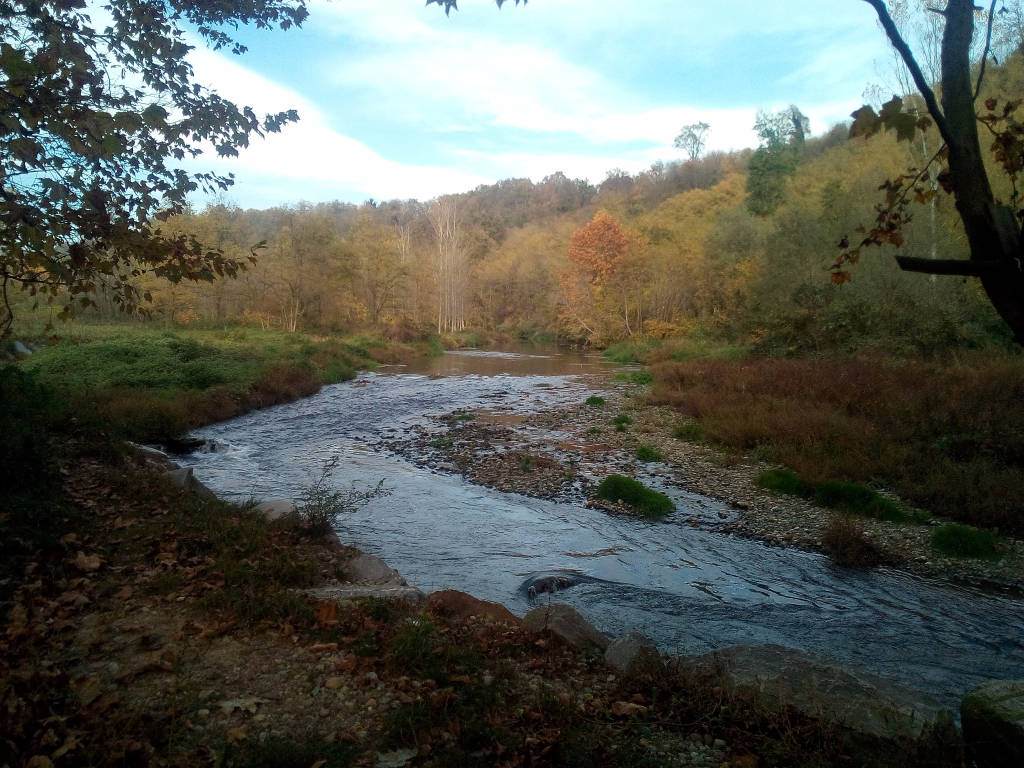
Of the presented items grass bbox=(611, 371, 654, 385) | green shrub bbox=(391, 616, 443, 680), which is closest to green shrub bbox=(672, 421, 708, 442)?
grass bbox=(611, 371, 654, 385)

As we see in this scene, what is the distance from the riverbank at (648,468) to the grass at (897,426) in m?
0.73

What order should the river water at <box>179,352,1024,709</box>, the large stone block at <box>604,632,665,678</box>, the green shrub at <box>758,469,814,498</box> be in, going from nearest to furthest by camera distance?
the large stone block at <box>604,632,665,678</box> < the river water at <box>179,352,1024,709</box> < the green shrub at <box>758,469,814,498</box>

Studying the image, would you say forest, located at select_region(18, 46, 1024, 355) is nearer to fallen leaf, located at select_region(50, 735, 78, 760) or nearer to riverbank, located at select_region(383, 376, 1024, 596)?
fallen leaf, located at select_region(50, 735, 78, 760)

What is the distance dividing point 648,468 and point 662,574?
518cm

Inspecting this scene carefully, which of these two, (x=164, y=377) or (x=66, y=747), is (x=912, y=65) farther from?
(x=164, y=377)

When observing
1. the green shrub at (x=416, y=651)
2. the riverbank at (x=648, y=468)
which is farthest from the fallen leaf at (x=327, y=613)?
the riverbank at (x=648, y=468)

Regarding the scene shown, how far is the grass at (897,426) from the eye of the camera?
33.4 ft

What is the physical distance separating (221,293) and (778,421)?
3830 centimetres

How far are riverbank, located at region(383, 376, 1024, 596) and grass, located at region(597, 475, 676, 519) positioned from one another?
0.30 meters

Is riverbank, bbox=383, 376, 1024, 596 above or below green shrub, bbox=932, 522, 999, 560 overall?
below

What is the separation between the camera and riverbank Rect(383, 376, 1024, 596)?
8.52 metres

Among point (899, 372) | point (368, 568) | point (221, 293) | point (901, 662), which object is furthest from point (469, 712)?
point (221, 293)

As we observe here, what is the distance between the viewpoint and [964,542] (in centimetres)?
856

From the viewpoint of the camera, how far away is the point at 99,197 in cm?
501
